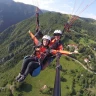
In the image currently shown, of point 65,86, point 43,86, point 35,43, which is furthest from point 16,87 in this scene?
point 35,43

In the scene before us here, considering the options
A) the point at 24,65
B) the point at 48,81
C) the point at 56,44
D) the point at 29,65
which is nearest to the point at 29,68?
the point at 29,65

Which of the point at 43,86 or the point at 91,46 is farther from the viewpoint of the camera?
the point at 91,46

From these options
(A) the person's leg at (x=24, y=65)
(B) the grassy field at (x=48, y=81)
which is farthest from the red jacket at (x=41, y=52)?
(B) the grassy field at (x=48, y=81)

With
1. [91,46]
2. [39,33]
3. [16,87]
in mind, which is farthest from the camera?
[91,46]

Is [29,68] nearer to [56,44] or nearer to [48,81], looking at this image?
[56,44]

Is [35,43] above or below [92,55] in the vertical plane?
above

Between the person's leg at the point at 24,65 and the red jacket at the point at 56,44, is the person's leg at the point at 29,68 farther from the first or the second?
the red jacket at the point at 56,44

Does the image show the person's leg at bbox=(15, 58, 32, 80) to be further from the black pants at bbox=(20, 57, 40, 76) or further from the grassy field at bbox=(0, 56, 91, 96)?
the grassy field at bbox=(0, 56, 91, 96)

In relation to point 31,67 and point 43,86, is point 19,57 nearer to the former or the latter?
point 43,86
